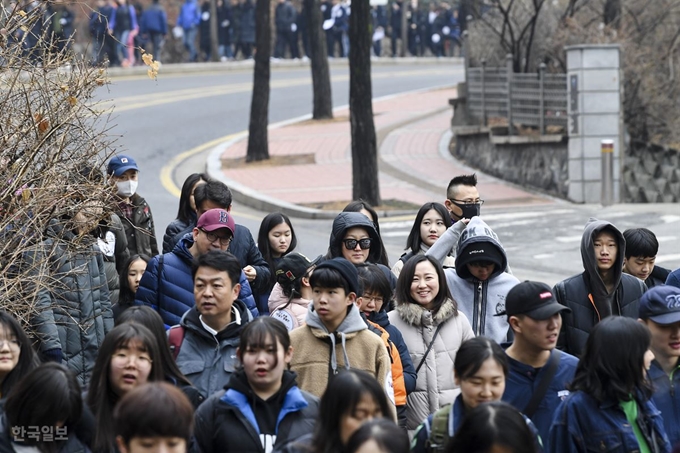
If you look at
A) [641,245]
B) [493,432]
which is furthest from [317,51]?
[493,432]

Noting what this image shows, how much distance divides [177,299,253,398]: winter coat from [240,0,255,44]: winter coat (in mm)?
34274

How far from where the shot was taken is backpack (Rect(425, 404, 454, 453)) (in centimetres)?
514

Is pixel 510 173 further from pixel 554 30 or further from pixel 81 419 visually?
pixel 81 419

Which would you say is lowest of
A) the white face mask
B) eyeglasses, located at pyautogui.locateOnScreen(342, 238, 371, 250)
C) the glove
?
the glove

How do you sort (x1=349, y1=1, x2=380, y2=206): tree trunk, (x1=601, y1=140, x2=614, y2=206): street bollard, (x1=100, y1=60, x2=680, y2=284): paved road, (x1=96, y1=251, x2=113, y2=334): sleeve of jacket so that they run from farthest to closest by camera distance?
(x1=601, y1=140, x2=614, y2=206): street bollard
(x1=349, y1=1, x2=380, y2=206): tree trunk
(x1=100, y1=60, x2=680, y2=284): paved road
(x1=96, y1=251, x2=113, y2=334): sleeve of jacket

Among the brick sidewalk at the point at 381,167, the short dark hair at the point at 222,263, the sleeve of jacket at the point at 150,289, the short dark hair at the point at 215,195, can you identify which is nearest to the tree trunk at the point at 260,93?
the brick sidewalk at the point at 381,167

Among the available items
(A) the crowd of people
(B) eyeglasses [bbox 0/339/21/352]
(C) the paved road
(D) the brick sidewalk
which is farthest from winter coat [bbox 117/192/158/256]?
(D) the brick sidewalk

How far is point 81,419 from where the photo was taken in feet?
17.5

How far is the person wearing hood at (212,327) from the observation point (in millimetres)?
6145

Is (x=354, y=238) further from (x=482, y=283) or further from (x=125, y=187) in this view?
(x=125, y=187)

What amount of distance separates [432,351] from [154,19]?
108 ft

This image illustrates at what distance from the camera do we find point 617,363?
5.43 metres

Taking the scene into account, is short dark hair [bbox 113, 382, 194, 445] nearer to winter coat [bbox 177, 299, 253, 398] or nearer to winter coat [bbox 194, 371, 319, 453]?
winter coat [bbox 194, 371, 319, 453]

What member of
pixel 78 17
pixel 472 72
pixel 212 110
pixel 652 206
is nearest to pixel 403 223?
pixel 652 206
